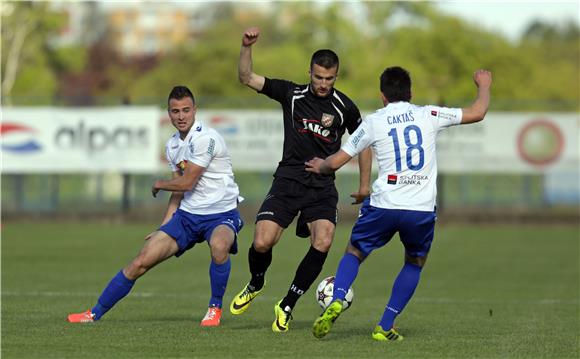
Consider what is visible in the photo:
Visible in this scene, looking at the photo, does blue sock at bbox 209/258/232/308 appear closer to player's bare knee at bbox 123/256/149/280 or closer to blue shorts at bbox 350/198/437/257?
player's bare knee at bbox 123/256/149/280

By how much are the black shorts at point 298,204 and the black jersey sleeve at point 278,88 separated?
746 millimetres

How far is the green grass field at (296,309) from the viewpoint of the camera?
9.17m

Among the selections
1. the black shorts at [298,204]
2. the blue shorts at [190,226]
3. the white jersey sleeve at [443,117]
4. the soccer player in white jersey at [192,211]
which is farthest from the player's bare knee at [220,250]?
the white jersey sleeve at [443,117]

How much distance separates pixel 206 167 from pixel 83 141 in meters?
20.5

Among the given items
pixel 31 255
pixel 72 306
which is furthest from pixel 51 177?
pixel 72 306

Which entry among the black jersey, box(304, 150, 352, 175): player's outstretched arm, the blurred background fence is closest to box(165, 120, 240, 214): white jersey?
Result: the black jersey

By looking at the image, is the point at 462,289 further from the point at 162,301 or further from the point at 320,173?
the point at 320,173

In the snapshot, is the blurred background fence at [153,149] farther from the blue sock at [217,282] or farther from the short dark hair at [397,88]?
the short dark hair at [397,88]

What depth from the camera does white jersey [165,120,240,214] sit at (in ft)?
34.8

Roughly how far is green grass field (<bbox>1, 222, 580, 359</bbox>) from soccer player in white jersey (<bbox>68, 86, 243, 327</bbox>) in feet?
1.00

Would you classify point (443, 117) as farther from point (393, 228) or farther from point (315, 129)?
point (315, 129)

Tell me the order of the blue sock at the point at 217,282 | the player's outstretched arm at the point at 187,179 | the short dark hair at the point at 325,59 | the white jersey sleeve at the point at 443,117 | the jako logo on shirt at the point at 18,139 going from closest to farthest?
the white jersey sleeve at the point at 443,117
the short dark hair at the point at 325,59
the player's outstretched arm at the point at 187,179
the blue sock at the point at 217,282
the jako logo on shirt at the point at 18,139

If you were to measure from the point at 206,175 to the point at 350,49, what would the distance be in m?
45.3

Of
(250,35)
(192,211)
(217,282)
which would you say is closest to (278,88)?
(250,35)
